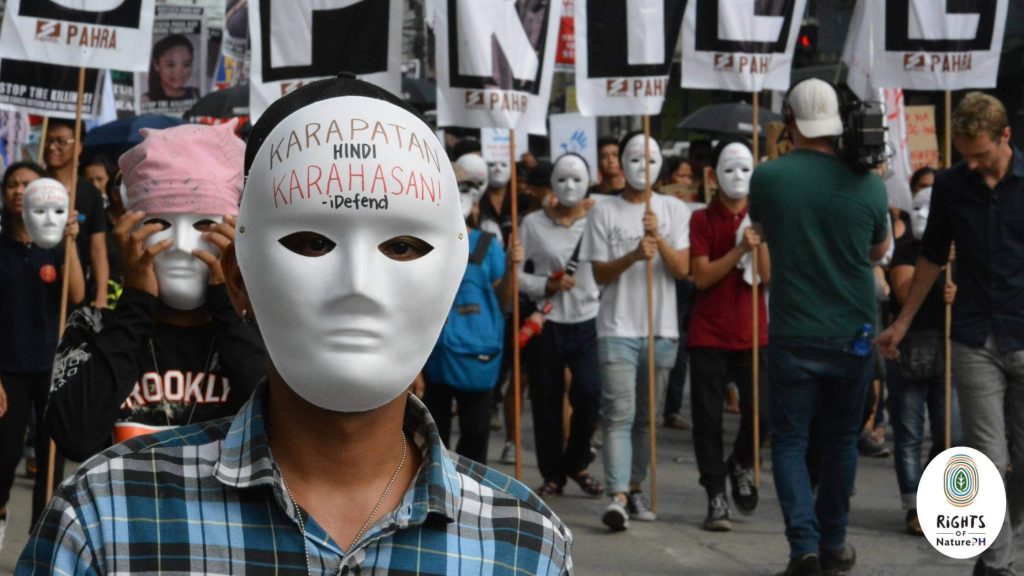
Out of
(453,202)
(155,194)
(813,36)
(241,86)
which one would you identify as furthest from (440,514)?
(813,36)

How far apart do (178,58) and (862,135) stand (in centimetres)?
→ 1190

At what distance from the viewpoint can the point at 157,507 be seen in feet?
5.90

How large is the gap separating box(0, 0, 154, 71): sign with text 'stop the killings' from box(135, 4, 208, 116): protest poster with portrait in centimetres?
912

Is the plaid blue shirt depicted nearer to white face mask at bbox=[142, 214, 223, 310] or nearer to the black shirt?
white face mask at bbox=[142, 214, 223, 310]

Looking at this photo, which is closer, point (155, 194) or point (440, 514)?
point (440, 514)

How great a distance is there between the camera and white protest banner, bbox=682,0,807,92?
9461 mm

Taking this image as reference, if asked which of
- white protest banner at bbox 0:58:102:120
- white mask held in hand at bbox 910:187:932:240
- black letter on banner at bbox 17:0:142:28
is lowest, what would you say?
white mask held in hand at bbox 910:187:932:240

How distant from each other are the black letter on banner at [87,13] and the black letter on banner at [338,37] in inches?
28.0

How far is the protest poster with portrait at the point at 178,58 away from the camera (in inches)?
680

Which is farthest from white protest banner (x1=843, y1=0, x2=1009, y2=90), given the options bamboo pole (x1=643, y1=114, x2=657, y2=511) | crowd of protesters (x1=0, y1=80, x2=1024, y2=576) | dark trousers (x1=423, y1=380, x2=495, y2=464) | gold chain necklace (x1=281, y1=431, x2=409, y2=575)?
gold chain necklace (x1=281, y1=431, x2=409, y2=575)

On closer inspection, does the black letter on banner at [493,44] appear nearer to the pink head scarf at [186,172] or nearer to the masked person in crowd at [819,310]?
the masked person in crowd at [819,310]

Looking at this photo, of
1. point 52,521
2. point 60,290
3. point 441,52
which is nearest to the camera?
point 52,521

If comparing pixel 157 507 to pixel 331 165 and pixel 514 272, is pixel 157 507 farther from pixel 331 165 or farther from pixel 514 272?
pixel 514 272

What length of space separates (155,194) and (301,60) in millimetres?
4707
